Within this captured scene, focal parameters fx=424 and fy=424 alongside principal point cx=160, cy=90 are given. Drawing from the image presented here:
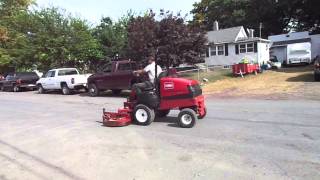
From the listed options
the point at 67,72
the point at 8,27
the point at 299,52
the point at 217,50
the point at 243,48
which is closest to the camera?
the point at 67,72

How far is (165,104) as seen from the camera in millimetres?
11453

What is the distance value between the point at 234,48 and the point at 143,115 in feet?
102

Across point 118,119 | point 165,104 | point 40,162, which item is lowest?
point 40,162

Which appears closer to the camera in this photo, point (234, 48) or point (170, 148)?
point (170, 148)

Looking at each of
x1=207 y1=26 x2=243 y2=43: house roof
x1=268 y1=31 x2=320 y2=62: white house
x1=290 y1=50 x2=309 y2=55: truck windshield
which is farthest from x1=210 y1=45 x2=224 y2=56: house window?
x1=268 y1=31 x2=320 y2=62: white house

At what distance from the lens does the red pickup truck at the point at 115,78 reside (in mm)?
22219

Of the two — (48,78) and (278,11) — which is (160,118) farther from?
(278,11)

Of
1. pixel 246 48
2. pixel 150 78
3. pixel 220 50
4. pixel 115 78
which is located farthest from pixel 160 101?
pixel 220 50

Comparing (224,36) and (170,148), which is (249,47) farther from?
(170,148)

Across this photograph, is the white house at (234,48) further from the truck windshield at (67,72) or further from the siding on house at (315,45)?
the truck windshield at (67,72)

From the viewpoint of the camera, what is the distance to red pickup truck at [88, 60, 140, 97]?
22.2m

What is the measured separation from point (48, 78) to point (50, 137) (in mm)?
18501

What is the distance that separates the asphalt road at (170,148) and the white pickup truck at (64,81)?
1278 centimetres

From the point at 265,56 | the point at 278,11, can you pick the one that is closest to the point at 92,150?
the point at 265,56
